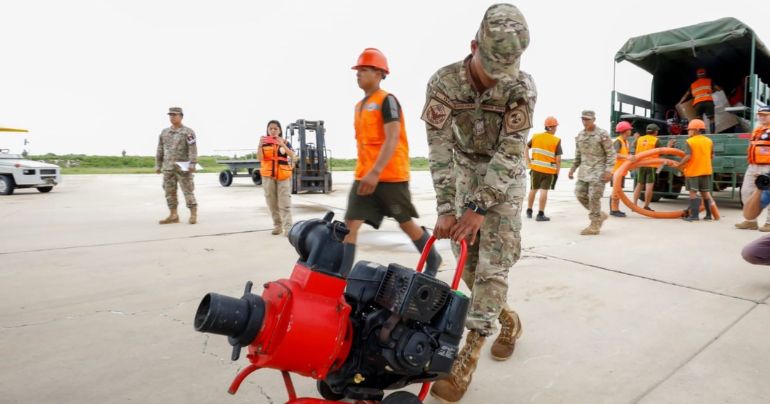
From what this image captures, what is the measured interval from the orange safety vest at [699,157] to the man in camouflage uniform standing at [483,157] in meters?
6.86

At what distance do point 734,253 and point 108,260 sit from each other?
21.1 ft

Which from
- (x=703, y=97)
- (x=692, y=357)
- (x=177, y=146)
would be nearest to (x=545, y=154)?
(x=703, y=97)

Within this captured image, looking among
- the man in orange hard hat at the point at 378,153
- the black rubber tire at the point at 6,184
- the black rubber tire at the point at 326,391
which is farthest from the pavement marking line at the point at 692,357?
the black rubber tire at the point at 6,184

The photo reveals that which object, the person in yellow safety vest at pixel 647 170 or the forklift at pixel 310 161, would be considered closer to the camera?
the person in yellow safety vest at pixel 647 170

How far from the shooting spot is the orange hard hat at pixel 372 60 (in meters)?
3.34

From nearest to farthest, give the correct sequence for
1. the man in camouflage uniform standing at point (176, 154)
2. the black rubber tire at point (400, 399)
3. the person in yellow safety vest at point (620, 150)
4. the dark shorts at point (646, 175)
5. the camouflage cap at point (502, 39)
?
1. the black rubber tire at point (400, 399)
2. the camouflage cap at point (502, 39)
3. the man in camouflage uniform standing at point (176, 154)
4. the person in yellow safety vest at point (620, 150)
5. the dark shorts at point (646, 175)

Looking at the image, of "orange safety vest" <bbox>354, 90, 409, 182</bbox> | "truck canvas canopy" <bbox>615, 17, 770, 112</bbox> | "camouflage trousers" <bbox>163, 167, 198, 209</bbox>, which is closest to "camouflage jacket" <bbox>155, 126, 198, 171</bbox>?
"camouflage trousers" <bbox>163, 167, 198, 209</bbox>

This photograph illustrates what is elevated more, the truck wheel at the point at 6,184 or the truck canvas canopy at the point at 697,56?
the truck canvas canopy at the point at 697,56

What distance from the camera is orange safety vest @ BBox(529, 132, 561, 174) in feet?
24.1

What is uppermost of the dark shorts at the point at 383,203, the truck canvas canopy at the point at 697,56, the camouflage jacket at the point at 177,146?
the truck canvas canopy at the point at 697,56

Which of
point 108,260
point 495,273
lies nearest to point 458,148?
point 495,273

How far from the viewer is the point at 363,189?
319 cm

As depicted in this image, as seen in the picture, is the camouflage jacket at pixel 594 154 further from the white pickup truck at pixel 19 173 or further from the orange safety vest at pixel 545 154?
the white pickup truck at pixel 19 173

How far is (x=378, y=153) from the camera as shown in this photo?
3.38m
